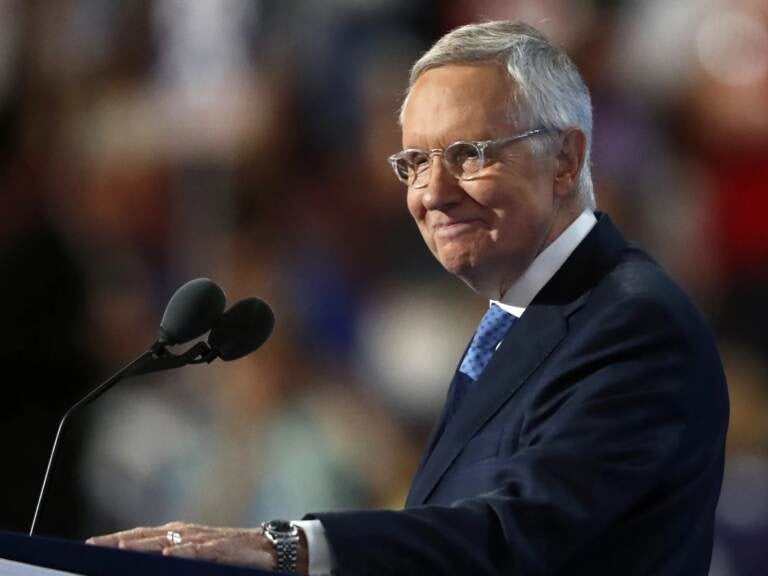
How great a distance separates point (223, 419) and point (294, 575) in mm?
2378

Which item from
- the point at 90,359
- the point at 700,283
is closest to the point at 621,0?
the point at 700,283

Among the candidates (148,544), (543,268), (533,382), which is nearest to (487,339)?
(543,268)

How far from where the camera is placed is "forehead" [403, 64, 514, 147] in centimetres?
172

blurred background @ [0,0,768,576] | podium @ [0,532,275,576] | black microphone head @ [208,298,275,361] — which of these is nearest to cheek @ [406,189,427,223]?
black microphone head @ [208,298,275,361]

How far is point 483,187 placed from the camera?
1749mm

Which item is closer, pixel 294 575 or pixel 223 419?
pixel 294 575

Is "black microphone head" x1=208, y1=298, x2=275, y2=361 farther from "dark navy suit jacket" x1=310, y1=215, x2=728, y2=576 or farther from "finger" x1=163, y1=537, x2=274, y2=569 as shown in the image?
"finger" x1=163, y1=537, x2=274, y2=569

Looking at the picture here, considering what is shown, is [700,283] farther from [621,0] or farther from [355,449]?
[355,449]

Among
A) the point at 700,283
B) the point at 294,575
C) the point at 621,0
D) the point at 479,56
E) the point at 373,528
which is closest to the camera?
the point at 294,575

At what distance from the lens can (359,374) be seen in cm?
343

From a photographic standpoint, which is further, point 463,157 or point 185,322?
point 463,157

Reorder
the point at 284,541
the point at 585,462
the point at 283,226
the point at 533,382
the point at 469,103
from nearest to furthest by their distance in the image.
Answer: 1. the point at 284,541
2. the point at 585,462
3. the point at 533,382
4. the point at 469,103
5. the point at 283,226

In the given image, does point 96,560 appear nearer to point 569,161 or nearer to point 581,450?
point 581,450

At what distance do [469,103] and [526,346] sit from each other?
319mm
